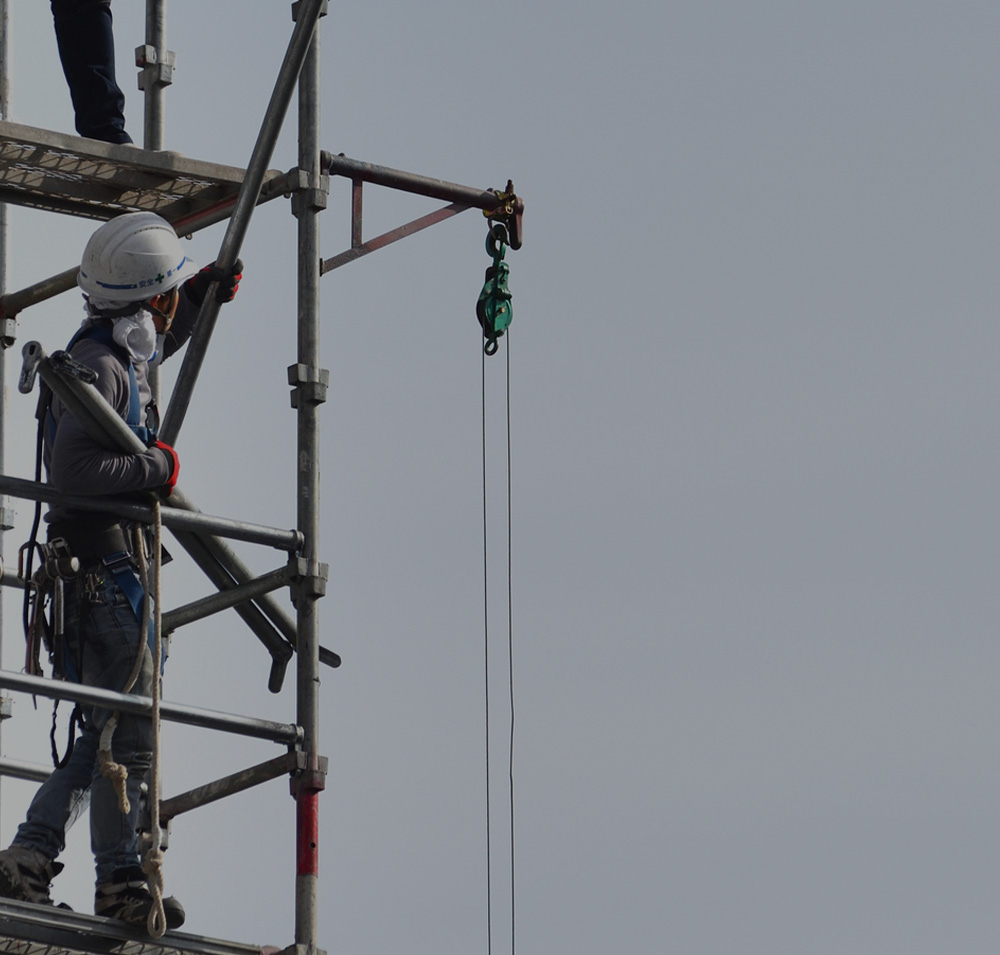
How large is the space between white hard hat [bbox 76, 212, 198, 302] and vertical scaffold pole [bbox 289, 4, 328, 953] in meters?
0.84

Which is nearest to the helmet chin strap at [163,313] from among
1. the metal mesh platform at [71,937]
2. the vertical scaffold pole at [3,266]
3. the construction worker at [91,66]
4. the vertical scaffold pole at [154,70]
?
the construction worker at [91,66]

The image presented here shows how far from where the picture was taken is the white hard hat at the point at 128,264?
1070cm

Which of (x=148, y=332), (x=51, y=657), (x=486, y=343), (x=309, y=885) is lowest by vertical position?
(x=309, y=885)

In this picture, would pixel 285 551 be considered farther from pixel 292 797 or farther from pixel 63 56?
pixel 63 56

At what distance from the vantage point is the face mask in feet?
34.7

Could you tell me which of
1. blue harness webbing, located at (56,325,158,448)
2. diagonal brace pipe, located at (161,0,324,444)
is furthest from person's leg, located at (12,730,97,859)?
diagonal brace pipe, located at (161,0,324,444)

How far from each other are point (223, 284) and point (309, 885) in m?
2.77

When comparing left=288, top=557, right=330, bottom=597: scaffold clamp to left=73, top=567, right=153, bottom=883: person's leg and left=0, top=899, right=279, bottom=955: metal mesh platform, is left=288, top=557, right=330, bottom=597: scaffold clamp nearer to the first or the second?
left=73, top=567, right=153, bottom=883: person's leg

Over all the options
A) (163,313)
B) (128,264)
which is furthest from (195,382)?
(128,264)

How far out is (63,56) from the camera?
12.6m

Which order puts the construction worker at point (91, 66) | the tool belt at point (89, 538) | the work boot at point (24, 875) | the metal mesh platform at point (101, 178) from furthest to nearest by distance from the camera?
the construction worker at point (91, 66) → the metal mesh platform at point (101, 178) → the tool belt at point (89, 538) → the work boot at point (24, 875)

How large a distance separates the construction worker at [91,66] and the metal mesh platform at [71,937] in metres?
4.11

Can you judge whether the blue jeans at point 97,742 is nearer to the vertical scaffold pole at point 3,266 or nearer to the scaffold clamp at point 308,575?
the scaffold clamp at point 308,575

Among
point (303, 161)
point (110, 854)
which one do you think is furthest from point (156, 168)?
point (110, 854)
